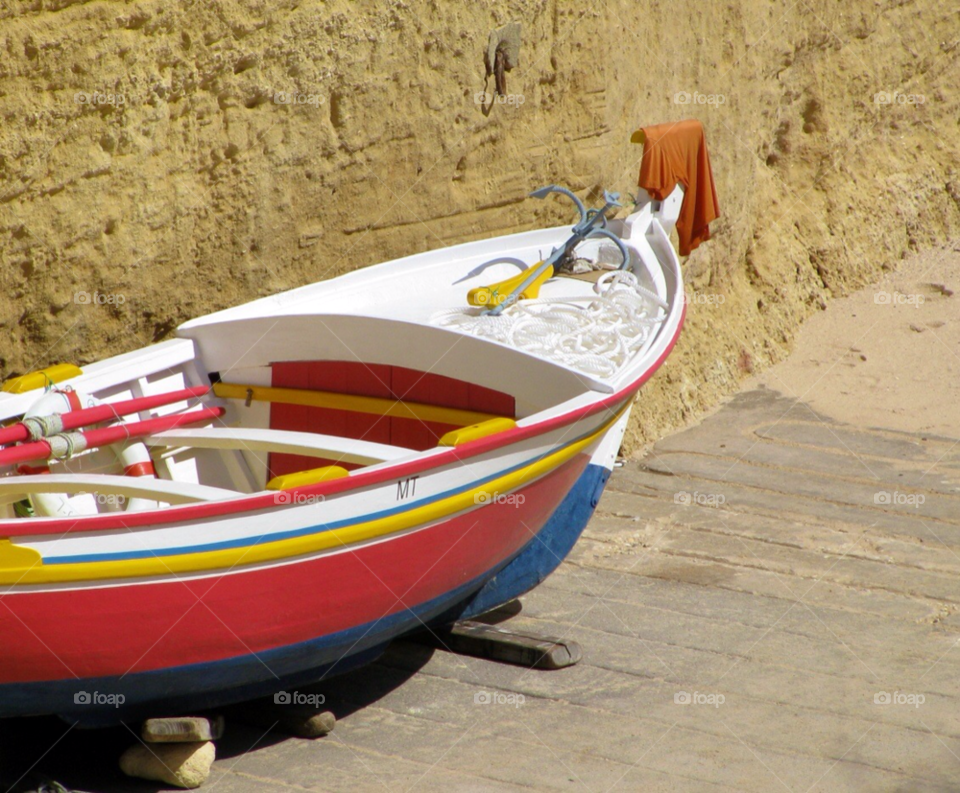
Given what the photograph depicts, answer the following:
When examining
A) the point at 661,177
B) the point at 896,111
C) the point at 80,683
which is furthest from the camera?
the point at 896,111

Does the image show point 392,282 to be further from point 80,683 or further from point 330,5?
point 80,683

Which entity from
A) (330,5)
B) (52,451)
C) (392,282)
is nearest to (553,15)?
(330,5)

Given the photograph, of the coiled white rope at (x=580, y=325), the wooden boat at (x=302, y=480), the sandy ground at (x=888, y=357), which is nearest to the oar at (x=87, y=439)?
the wooden boat at (x=302, y=480)

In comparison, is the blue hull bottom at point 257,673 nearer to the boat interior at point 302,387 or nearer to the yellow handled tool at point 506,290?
the boat interior at point 302,387

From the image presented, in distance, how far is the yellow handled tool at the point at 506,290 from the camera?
16.3 ft

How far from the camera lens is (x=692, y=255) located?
7309mm

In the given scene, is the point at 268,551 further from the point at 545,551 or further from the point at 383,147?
the point at 383,147

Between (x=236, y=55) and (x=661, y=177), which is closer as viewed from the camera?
(x=236, y=55)

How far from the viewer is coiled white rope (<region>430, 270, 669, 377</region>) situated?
15.4ft

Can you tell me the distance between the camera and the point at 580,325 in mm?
4883

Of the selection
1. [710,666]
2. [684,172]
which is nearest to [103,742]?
[710,666]

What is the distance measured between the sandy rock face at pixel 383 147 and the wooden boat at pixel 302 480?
0.45 meters

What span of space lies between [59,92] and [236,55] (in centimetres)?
81

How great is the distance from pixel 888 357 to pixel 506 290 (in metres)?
3.85
